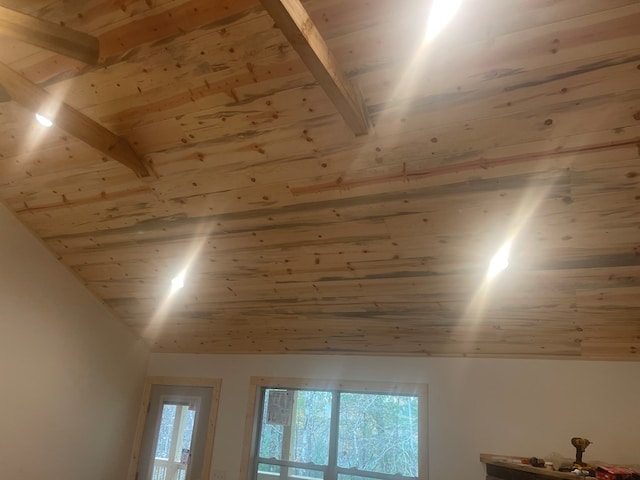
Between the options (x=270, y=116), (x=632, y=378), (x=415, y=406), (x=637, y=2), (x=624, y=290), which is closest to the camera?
(x=637, y=2)

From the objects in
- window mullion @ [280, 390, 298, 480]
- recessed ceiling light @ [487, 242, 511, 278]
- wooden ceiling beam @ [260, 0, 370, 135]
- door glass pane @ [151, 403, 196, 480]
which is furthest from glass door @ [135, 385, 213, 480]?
wooden ceiling beam @ [260, 0, 370, 135]

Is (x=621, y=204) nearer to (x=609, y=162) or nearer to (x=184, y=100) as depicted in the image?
(x=609, y=162)

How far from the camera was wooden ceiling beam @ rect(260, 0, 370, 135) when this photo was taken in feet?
5.58

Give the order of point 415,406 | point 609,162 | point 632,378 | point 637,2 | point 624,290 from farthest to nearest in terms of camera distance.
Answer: point 415,406
point 632,378
point 624,290
point 609,162
point 637,2

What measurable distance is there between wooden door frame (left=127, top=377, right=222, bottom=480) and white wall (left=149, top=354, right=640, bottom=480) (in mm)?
1292

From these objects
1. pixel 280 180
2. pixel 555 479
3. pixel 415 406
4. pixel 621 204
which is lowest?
pixel 555 479

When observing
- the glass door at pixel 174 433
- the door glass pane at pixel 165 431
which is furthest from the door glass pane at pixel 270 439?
the door glass pane at pixel 165 431

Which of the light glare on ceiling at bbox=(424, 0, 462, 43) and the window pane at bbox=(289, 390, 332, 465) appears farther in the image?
the window pane at bbox=(289, 390, 332, 465)

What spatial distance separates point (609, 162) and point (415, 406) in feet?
8.70

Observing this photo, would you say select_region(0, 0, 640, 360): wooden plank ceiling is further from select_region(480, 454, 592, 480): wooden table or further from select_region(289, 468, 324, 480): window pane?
select_region(289, 468, 324, 480): window pane

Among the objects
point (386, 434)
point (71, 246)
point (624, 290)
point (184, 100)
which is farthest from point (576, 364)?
point (71, 246)

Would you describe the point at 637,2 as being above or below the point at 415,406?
above

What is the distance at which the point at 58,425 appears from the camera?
4.38 meters

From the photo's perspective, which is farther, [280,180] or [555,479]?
[280,180]
